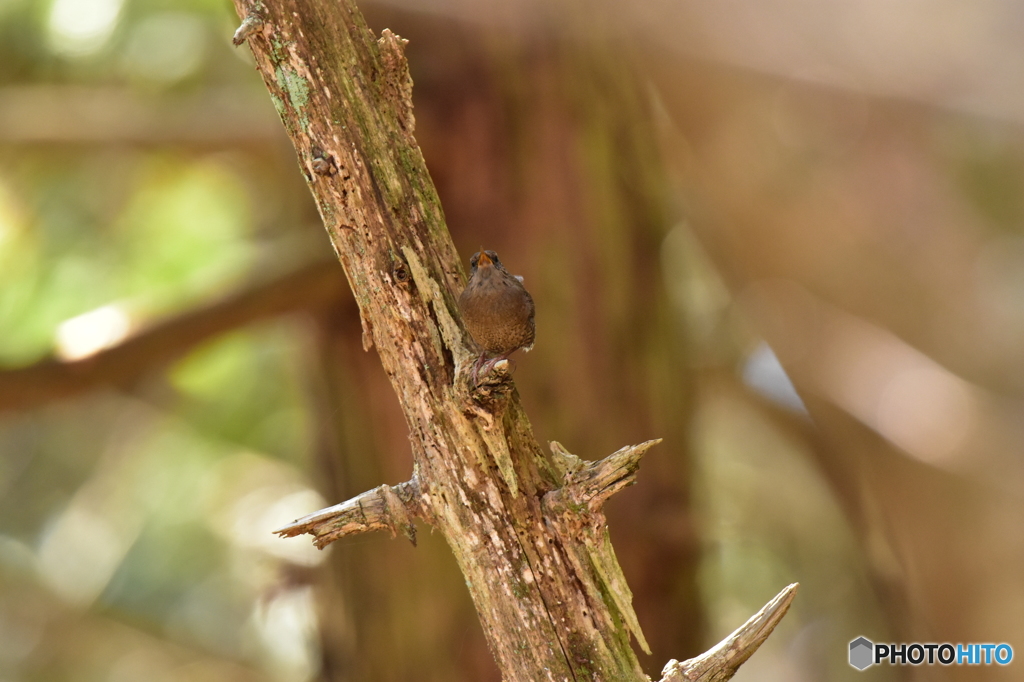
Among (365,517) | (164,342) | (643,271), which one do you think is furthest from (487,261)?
(643,271)

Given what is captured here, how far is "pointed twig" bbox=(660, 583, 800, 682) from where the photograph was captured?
1934mm

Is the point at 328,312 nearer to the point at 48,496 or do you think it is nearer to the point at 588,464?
the point at 588,464

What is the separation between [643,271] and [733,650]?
3216 mm

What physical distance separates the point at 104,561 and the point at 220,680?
6.69ft

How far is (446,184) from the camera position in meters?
4.69

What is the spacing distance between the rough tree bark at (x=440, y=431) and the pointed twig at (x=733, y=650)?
0.17 metres

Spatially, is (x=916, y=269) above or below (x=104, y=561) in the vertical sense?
below

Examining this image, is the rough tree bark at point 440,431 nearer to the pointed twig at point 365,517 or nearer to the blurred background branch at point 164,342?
the pointed twig at point 365,517

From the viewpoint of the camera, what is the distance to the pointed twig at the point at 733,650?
193 centimetres

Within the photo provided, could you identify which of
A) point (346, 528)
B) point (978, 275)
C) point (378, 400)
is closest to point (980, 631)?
point (978, 275)

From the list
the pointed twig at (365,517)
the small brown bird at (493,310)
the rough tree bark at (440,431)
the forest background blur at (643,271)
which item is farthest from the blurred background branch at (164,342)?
the pointed twig at (365,517)

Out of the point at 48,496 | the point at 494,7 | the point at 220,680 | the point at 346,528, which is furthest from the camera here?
the point at 48,496

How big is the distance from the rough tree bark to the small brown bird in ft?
0.16

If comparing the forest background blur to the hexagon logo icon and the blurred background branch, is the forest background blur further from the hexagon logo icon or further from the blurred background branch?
the hexagon logo icon
